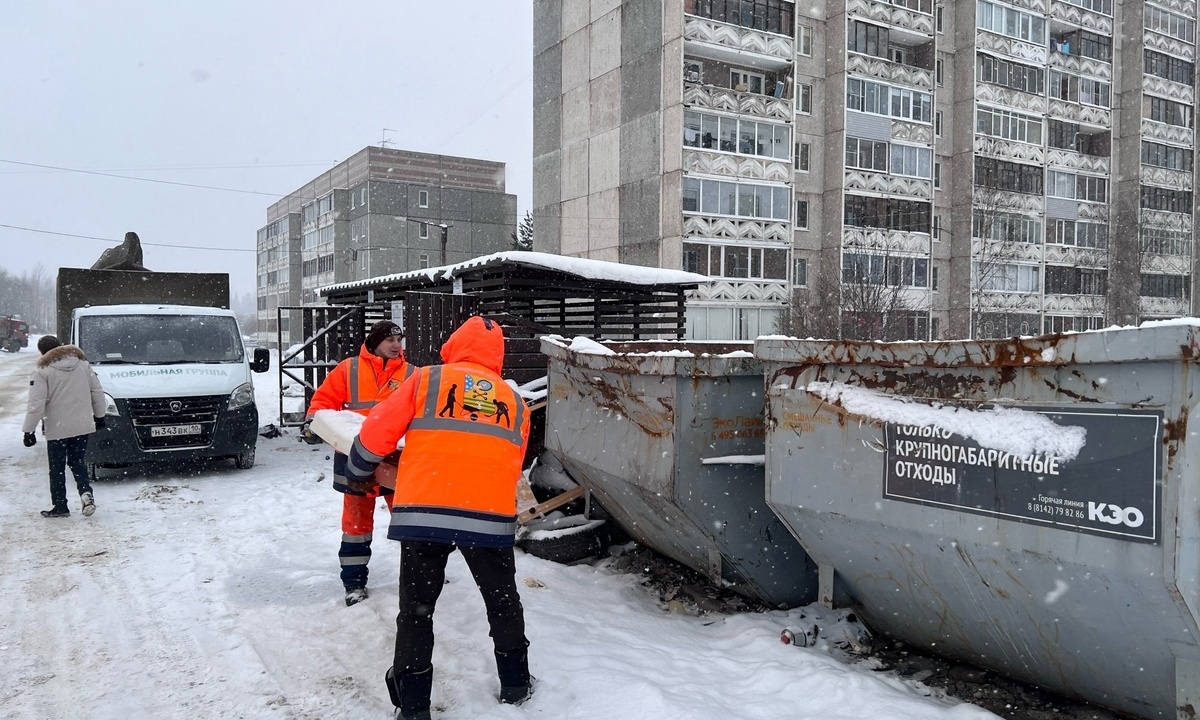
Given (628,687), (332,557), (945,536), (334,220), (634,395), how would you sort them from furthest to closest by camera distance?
(334,220) < (332,557) < (634,395) < (628,687) < (945,536)

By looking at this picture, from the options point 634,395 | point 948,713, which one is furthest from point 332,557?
point 948,713

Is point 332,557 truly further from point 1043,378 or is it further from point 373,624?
point 1043,378

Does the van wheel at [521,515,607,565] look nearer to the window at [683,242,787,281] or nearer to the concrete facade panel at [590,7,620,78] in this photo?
the window at [683,242,787,281]

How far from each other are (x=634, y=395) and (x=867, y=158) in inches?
1200

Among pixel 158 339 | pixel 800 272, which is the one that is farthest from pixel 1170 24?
pixel 158 339

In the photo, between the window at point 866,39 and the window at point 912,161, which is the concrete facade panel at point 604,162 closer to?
the window at point 866,39

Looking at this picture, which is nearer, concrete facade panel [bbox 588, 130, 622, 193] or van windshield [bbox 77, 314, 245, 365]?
van windshield [bbox 77, 314, 245, 365]

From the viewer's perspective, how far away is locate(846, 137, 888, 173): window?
103 ft

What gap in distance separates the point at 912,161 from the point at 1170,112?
19.6 metres

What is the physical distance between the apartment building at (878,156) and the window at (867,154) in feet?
0.27

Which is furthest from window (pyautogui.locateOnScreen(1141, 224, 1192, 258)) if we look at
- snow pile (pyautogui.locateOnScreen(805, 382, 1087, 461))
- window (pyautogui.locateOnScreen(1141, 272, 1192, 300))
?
snow pile (pyautogui.locateOnScreen(805, 382, 1087, 461))

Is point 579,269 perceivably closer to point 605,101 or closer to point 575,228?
point 605,101

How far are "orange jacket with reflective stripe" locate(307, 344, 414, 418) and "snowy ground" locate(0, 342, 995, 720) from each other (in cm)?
114

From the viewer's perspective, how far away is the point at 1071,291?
38.2 m
